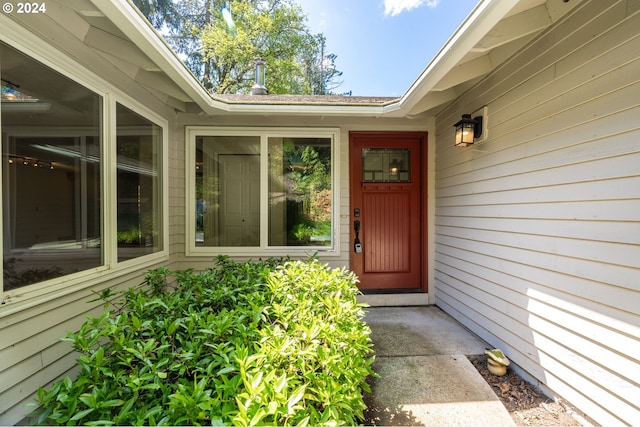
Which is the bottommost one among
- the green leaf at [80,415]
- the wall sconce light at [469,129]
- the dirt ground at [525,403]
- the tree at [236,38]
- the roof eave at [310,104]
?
the dirt ground at [525,403]

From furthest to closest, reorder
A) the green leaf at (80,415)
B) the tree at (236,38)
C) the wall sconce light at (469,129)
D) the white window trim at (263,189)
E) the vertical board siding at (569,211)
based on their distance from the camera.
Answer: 1. the tree at (236,38)
2. the white window trim at (263,189)
3. the wall sconce light at (469,129)
4. the vertical board siding at (569,211)
5. the green leaf at (80,415)

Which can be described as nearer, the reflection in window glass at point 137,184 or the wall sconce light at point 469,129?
the reflection in window glass at point 137,184

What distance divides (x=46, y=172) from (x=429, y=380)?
3135mm

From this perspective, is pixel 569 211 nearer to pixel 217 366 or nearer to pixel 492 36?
pixel 492 36

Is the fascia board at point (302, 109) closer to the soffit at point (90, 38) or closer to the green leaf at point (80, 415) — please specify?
the soffit at point (90, 38)

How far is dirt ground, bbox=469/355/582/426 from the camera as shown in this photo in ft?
5.34

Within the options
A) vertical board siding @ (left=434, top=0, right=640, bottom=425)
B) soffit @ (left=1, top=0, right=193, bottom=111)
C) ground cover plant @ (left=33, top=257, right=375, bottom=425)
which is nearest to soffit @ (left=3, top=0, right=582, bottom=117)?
soffit @ (left=1, top=0, right=193, bottom=111)

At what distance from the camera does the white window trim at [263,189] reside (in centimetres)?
329

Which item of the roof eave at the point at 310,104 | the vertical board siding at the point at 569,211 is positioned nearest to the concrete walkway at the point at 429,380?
the vertical board siding at the point at 569,211

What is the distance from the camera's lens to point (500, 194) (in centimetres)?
234

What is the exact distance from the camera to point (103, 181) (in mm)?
2080

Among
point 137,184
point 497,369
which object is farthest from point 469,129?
point 137,184

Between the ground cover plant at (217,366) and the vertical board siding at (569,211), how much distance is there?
1411 mm

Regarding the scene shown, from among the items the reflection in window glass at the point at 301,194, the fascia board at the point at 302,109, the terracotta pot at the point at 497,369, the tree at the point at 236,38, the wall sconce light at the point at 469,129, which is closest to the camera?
the terracotta pot at the point at 497,369
